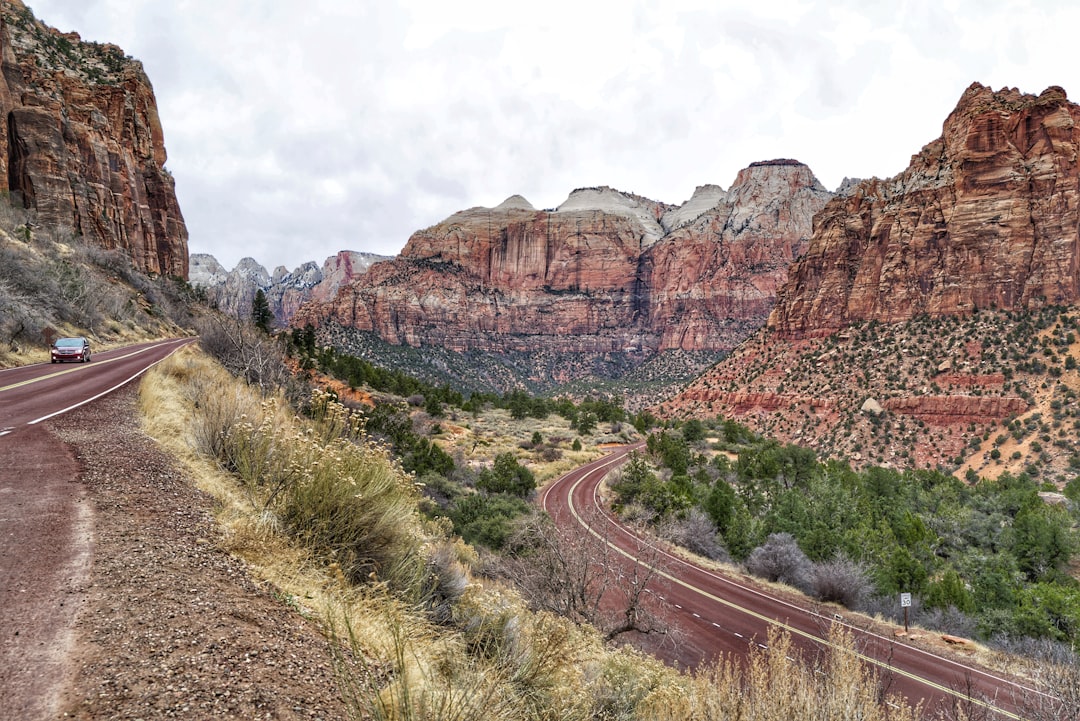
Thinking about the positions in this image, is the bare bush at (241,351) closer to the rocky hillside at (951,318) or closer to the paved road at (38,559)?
the paved road at (38,559)

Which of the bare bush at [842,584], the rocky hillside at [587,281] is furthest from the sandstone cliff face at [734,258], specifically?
the bare bush at [842,584]

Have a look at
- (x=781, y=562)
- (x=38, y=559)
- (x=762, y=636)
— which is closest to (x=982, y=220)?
(x=781, y=562)

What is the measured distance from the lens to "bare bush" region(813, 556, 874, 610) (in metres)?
14.6

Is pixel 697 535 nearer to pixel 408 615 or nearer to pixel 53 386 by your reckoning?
pixel 408 615

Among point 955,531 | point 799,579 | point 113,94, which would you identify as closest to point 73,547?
point 799,579

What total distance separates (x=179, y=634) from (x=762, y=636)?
13.1 meters

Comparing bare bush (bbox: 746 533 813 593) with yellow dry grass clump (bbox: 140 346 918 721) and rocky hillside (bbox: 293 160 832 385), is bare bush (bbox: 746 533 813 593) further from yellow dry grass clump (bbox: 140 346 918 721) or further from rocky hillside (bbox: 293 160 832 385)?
rocky hillside (bbox: 293 160 832 385)

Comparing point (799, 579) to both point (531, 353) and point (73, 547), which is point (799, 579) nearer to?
point (73, 547)

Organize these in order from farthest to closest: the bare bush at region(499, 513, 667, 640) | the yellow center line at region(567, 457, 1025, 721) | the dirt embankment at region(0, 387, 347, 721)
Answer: the bare bush at region(499, 513, 667, 640) → the yellow center line at region(567, 457, 1025, 721) → the dirt embankment at region(0, 387, 347, 721)

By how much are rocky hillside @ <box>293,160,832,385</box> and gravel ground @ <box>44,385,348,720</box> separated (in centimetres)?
12706

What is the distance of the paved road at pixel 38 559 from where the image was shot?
216 cm

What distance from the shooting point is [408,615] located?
415 cm

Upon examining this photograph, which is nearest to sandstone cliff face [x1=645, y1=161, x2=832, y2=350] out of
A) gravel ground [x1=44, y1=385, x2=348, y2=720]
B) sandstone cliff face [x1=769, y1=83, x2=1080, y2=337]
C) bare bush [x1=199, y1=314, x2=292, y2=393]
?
sandstone cliff face [x1=769, y1=83, x2=1080, y2=337]

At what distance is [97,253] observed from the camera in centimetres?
3678
